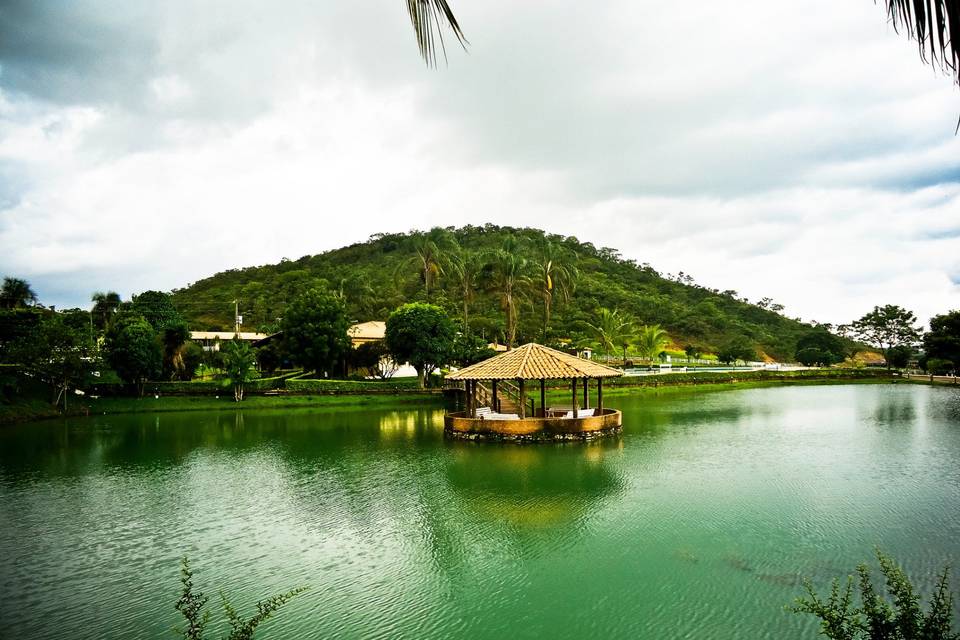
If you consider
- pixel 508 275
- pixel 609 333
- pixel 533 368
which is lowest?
pixel 533 368

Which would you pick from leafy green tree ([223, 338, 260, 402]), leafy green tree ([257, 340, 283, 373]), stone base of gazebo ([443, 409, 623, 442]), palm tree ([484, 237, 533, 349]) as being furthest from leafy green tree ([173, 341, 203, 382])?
stone base of gazebo ([443, 409, 623, 442])

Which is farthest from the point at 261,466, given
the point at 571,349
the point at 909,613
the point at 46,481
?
the point at 571,349

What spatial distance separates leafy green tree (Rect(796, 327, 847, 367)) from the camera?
61.0 m

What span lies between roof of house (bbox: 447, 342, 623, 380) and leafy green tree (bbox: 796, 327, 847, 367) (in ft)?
156

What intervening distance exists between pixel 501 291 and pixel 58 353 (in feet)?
90.4

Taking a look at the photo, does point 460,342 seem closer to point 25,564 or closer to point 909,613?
point 25,564

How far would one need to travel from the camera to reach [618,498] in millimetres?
13875

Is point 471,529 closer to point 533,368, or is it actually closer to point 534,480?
point 534,480

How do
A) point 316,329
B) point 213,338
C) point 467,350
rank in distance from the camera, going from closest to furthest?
point 316,329 → point 467,350 → point 213,338

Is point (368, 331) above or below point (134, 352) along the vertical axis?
above

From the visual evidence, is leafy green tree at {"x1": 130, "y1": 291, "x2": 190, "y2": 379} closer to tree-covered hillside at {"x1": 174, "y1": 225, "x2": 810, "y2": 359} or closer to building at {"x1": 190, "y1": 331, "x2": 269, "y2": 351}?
building at {"x1": 190, "y1": 331, "x2": 269, "y2": 351}

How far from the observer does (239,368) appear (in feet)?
115

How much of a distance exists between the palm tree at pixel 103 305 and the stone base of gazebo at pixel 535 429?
46767 mm

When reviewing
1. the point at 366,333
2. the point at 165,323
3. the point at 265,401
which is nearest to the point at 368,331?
the point at 366,333
